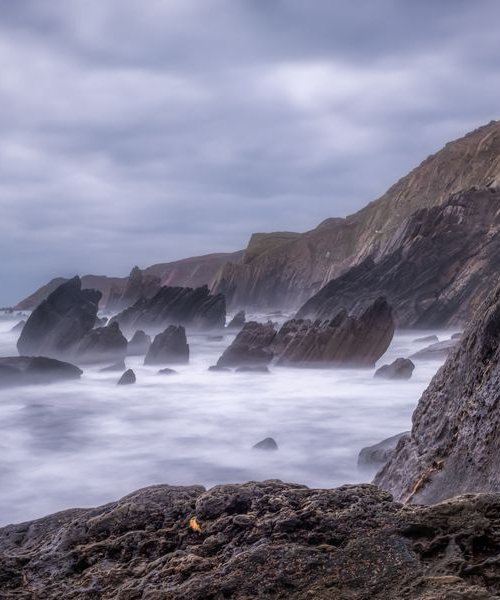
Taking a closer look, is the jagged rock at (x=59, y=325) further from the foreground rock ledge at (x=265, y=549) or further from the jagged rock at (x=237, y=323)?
the foreground rock ledge at (x=265, y=549)

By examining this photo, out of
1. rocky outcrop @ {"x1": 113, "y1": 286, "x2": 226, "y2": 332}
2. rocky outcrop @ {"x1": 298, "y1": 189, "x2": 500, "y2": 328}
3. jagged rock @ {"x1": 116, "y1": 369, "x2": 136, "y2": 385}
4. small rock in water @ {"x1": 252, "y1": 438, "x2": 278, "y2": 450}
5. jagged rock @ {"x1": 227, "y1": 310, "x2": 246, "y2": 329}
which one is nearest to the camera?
small rock in water @ {"x1": 252, "y1": 438, "x2": 278, "y2": 450}

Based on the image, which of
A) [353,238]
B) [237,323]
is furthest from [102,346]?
[353,238]

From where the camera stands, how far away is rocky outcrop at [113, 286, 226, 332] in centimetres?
4822

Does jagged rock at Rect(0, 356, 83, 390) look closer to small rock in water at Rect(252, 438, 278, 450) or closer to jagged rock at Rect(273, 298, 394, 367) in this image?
jagged rock at Rect(273, 298, 394, 367)

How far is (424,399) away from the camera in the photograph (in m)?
5.95

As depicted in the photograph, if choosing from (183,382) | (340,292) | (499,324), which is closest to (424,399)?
(499,324)

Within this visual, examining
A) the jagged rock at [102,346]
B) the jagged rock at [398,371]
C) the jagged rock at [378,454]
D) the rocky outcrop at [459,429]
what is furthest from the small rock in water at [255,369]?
the rocky outcrop at [459,429]

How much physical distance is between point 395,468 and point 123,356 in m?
23.9

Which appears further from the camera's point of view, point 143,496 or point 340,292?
point 340,292

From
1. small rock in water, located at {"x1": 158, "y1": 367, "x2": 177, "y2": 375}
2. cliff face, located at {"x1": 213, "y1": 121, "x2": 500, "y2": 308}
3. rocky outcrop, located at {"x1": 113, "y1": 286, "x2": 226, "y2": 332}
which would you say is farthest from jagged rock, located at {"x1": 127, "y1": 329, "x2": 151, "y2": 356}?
cliff face, located at {"x1": 213, "y1": 121, "x2": 500, "y2": 308}

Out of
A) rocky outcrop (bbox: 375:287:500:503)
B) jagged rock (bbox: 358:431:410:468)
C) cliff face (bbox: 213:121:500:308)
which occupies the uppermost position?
cliff face (bbox: 213:121:500:308)

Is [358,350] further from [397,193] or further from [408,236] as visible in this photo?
[397,193]

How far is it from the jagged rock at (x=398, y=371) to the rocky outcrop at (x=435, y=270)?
596 inches

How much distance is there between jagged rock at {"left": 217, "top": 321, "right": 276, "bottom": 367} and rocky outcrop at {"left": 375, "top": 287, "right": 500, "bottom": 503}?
18625 mm
